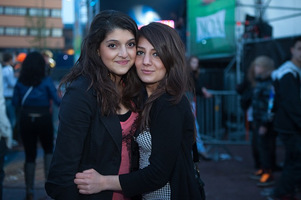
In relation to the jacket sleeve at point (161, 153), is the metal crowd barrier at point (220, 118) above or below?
below

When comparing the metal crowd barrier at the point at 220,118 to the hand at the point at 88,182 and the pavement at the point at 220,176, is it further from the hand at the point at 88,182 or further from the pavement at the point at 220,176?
the hand at the point at 88,182

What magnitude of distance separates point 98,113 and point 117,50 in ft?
1.46

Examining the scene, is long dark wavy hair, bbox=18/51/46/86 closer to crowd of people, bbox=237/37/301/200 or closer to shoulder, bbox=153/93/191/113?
shoulder, bbox=153/93/191/113

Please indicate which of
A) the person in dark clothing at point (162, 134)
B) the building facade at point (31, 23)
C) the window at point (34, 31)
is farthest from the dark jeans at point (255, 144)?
the window at point (34, 31)

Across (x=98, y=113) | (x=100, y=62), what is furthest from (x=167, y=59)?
(x=98, y=113)

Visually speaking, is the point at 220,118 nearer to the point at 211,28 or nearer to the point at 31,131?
the point at 211,28

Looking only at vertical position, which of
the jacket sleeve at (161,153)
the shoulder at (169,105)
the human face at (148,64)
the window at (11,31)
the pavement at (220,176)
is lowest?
the pavement at (220,176)

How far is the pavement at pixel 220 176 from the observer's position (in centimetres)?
488

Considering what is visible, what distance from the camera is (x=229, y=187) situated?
17.2 ft

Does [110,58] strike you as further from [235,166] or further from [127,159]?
[235,166]

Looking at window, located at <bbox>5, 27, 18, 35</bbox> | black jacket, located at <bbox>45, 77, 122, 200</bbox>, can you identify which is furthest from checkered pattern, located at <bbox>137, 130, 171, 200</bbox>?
window, located at <bbox>5, 27, 18, 35</bbox>

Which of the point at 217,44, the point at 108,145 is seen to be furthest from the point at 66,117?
the point at 217,44

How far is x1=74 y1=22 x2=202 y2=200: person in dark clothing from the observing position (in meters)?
1.84

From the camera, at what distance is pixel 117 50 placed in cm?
204
